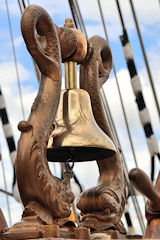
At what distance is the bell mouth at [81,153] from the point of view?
6.27 feet

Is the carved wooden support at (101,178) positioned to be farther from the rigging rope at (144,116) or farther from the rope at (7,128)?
the rope at (7,128)

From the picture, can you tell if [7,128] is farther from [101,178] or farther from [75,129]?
[75,129]

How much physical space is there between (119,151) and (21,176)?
0.58 m

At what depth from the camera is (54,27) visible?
5.67 ft

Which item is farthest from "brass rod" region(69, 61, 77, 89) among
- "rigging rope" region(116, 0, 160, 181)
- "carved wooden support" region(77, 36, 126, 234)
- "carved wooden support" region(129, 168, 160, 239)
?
"rigging rope" region(116, 0, 160, 181)

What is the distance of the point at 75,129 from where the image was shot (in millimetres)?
1771

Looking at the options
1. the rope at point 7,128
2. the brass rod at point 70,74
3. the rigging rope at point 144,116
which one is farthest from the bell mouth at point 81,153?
the rope at point 7,128

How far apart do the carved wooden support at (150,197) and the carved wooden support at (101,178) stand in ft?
2.04

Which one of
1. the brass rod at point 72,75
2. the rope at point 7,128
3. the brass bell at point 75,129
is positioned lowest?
the brass bell at point 75,129

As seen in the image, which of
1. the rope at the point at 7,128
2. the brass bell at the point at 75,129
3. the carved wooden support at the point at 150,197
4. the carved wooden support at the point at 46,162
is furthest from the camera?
the rope at the point at 7,128

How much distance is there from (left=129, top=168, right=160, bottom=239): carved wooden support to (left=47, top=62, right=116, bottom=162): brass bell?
0.56m

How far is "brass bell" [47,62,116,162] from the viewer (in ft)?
→ 5.73

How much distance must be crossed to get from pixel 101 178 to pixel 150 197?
2.81 ft

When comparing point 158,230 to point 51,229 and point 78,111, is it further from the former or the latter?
point 78,111
